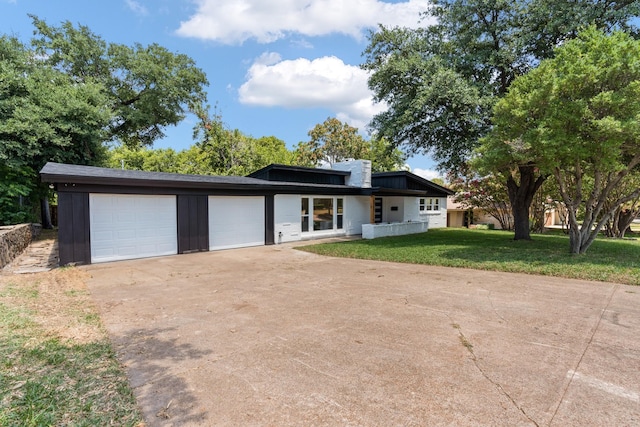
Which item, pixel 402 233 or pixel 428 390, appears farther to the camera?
pixel 402 233

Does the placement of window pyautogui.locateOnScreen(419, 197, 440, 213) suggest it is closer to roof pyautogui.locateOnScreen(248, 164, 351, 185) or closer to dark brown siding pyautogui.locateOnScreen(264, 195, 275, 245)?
roof pyautogui.locateOnScreen(248, 164, 351, 185)

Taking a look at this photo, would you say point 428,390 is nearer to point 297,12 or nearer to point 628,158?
point 628,158

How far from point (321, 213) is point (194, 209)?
6154mm

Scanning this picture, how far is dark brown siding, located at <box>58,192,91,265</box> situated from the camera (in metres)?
8.61

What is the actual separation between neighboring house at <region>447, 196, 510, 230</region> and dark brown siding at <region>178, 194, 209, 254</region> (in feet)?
81.9

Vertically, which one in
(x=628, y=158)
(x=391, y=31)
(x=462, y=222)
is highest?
(x=391, y=31)

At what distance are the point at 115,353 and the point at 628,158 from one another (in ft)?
45.9

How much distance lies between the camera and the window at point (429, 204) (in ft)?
75.5

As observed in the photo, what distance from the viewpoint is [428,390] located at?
2.83m

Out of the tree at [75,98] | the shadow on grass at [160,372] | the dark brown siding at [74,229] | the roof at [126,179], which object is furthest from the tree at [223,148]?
the shadow on grass at [160,372]

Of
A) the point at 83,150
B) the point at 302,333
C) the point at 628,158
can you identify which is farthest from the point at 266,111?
the point at 302,333

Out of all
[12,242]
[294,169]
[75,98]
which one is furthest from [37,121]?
[294,169]

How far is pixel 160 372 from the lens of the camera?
317 cm

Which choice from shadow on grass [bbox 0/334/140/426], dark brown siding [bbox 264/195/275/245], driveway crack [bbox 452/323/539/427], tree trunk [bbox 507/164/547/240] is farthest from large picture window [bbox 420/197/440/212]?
shadow on grass [bbox 0/334/140/426]
